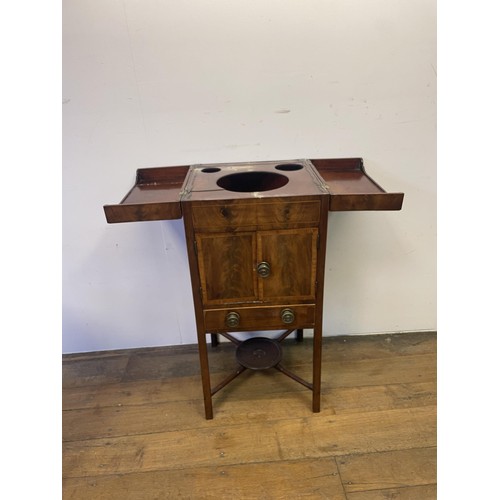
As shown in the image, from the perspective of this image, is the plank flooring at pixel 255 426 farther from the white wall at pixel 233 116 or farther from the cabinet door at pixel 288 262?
the cabinet door at pixel 288 262

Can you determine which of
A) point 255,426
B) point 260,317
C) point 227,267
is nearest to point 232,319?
point 260,317

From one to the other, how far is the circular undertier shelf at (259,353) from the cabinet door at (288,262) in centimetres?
42

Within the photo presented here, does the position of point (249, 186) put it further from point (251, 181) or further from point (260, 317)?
point (260, 317)

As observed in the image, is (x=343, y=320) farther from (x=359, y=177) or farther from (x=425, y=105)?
(x=425, y=105)

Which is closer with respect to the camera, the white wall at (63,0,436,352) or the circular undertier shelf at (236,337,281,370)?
the white wall at (63,0,436,352)

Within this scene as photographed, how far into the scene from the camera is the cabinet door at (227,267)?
1.31 m

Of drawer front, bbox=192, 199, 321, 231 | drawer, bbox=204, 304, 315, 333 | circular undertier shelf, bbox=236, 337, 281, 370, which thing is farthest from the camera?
circular undertier shelf, bbox=236, 337, 281, 370

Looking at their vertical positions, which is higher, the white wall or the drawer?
the white wall

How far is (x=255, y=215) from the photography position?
1265 mm

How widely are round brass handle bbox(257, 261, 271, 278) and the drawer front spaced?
14cm

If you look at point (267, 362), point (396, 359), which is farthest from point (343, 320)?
point (267, 362)

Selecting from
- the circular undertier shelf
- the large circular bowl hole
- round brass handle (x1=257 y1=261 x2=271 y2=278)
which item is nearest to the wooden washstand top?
the large circular bowl hole

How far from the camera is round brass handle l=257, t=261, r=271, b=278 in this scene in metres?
1.34

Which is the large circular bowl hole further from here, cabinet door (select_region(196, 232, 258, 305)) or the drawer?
the drawer
